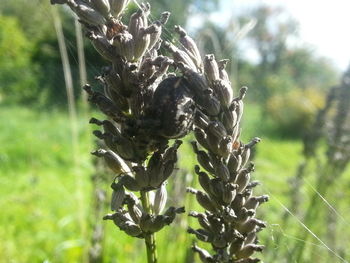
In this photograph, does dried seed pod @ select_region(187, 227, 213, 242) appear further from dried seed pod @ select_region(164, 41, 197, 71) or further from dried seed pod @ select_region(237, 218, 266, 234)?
dried seed pod @ select_region(164, 41, 197, 71)

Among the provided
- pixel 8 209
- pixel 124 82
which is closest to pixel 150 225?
pixel 124 82

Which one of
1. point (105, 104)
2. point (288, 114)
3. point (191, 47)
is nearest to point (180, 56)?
point (191, 47)

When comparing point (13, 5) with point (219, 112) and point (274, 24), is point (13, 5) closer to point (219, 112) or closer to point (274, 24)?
point (274, 24)

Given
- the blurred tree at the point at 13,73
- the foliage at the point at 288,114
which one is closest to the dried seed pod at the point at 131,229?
the blurred tree at the point at 13,73

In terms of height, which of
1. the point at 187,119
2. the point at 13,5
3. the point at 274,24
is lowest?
the point at 187,119

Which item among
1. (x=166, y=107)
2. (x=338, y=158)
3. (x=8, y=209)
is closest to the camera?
(x=166, y=107)

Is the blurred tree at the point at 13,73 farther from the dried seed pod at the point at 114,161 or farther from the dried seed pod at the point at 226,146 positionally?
the dried seed pod at the point at 226,146

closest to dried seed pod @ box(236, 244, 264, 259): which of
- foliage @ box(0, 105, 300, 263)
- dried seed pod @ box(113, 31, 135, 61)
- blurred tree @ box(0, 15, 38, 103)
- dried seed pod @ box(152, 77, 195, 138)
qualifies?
dried seed pod @ box(152, 77, 195, 138)
